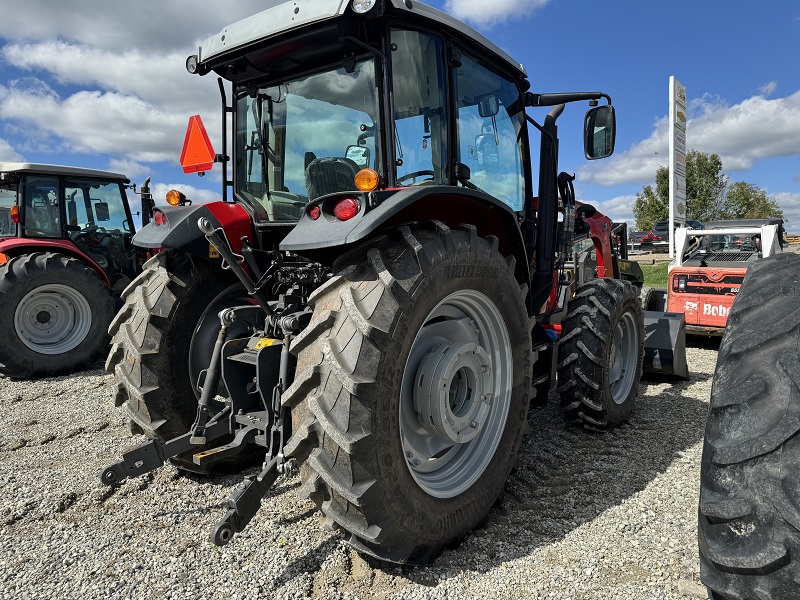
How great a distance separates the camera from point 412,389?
2.46m

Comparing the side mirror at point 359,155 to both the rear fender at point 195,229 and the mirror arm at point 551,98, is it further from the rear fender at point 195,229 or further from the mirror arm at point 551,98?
the mirror arm at point 551,98

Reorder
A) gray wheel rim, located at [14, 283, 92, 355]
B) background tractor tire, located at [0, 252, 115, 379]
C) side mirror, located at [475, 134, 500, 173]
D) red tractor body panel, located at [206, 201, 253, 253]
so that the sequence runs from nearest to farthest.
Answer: red tractor body panel, located at [206, 201, 253, 253] → side mirror, located at [475, 134, 500, 173] → background tractor tire, located at [0, 252, 115, 379] → gray wheel rim, located at [14, 283, 92, 355]

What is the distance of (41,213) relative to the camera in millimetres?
6973

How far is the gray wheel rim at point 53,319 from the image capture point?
6.40 meters

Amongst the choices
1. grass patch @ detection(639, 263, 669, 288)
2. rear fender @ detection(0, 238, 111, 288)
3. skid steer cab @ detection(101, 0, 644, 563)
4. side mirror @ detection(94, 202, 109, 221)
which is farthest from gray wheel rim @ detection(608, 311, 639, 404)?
grass patch @ detection(639, 263, 669, 288)

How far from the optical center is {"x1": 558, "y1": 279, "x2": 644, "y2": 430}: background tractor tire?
12.0ft

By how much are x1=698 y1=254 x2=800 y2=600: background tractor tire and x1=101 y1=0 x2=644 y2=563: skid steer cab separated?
41.7 inches

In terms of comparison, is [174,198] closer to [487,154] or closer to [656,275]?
[487,154]

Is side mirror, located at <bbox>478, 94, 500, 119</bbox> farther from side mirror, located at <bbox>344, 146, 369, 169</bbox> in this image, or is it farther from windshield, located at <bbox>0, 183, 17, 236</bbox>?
windshield, located at <bbox>0, 183, 17, 236</bbox>

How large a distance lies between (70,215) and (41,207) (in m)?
0.33

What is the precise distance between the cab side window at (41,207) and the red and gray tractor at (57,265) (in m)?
0.01

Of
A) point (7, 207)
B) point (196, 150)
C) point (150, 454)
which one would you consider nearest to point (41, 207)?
point (7, 207)

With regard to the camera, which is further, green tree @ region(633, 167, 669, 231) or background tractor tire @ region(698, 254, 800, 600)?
green tree @ region(633, 167, 669, 231)

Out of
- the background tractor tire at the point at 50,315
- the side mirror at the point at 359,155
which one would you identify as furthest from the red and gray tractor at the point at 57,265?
the side mirror at the point at 359,155
